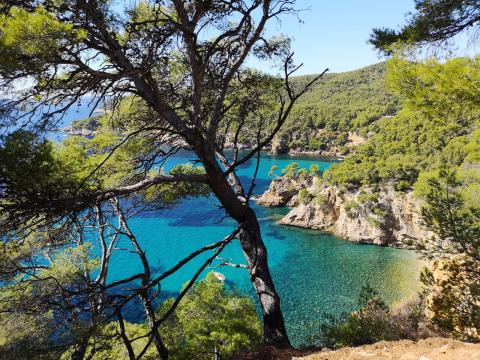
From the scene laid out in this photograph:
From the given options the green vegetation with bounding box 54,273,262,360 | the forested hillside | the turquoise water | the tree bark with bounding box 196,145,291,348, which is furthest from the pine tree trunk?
the forested hillside

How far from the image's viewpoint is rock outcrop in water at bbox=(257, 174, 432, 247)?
23.9 meters

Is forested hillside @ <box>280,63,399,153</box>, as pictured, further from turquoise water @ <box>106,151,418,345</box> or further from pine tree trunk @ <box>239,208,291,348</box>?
pine tree trunk @ <box>239,208,291,348</box>

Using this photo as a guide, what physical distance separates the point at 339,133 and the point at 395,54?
57736 mm

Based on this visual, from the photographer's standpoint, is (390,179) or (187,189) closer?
(187,189)

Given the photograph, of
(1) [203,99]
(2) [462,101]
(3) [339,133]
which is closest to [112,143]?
(1) [203,99]

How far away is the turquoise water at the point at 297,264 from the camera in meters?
17.0

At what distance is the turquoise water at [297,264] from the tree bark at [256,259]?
11.1m

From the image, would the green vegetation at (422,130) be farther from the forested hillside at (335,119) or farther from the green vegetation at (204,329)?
the green vegetation at (204,329)

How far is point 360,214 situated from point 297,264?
697 centimetres

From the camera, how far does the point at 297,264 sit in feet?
73.0

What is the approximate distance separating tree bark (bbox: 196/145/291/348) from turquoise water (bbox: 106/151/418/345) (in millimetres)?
11078

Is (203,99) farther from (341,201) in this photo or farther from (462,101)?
(341,201)

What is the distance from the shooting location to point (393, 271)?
64.9 feet

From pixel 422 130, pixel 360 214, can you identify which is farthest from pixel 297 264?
pixel 422 130
